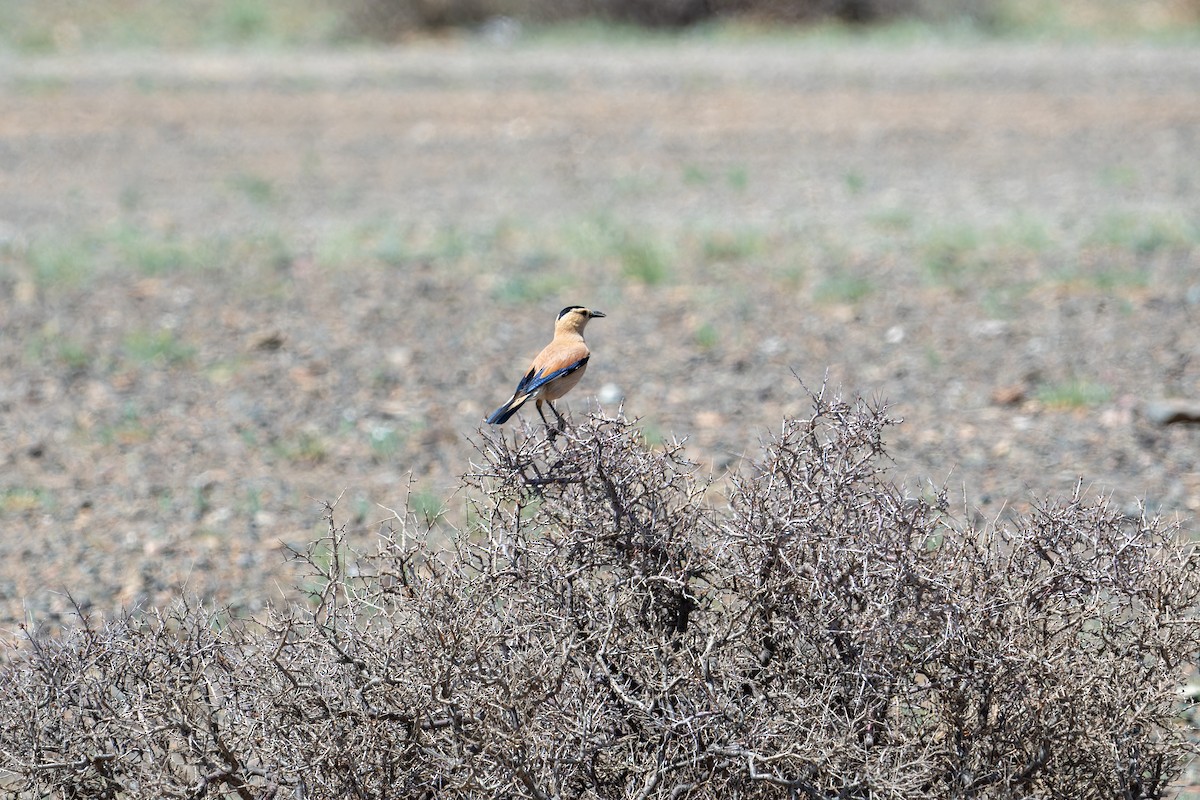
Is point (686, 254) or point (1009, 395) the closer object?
point (1009, 395)

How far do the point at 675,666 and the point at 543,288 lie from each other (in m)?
6.25

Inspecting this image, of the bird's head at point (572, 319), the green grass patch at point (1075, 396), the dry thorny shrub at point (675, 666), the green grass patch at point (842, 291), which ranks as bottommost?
the green grass patch at point (1075, 396)

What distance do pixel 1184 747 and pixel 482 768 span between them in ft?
5.33

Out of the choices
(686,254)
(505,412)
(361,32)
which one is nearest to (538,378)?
(505,412)

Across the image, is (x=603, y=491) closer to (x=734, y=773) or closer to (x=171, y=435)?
(x=734, y=773)

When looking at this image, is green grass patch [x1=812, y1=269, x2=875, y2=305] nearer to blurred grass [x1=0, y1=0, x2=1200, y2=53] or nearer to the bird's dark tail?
the bird's dark tail

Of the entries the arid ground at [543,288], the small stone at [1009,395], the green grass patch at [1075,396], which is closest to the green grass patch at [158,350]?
the arid ground at [543,288]

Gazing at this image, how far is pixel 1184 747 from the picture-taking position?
336 centimetres

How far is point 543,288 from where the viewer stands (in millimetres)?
9359

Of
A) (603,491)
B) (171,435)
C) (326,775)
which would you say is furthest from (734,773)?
(171,435)

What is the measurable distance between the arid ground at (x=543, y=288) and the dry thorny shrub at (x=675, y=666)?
8.3 inches

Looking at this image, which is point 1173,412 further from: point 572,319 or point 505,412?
point 505,412

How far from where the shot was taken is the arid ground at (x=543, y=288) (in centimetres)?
642

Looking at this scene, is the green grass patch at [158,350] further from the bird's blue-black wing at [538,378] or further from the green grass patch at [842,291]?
the bird's blue-black wing at [538,378]
